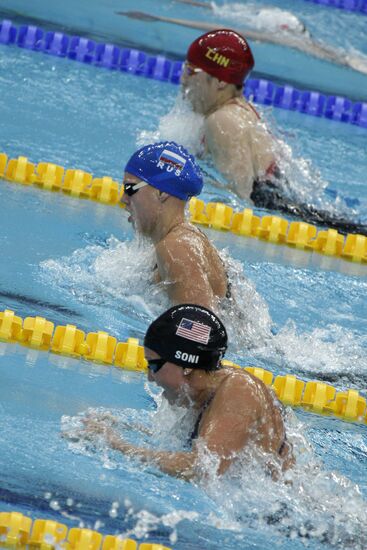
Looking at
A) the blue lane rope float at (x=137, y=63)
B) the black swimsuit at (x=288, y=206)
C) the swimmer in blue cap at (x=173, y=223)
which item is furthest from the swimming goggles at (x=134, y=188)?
the blue lane rope float at (x=137, y=63)

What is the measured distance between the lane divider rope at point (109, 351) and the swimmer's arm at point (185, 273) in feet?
1.36

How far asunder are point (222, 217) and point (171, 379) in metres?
3.02

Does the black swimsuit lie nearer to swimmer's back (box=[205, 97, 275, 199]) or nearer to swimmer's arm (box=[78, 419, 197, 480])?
swimmer's back (box=[205, 97, 275, 199])

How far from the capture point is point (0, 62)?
27.4 feet

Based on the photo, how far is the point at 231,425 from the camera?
350cm

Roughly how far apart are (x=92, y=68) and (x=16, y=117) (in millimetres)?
1456

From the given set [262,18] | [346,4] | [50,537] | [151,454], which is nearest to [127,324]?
[151,454]

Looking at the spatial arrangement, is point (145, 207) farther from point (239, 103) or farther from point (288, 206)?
point (288, 206)

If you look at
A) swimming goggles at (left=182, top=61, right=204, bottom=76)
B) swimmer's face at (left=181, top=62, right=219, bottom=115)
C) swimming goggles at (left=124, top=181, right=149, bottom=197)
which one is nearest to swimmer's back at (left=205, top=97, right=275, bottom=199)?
swimmer's face at (left=181, top=62, right=219, bottom=115)

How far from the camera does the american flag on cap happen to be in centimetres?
357

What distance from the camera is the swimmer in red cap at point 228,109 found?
6266 mm

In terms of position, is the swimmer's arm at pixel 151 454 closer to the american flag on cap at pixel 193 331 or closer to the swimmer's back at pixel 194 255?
the american flag on cap at pixel 193 331

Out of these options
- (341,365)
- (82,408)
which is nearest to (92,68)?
(341,365)

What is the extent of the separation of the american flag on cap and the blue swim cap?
1.20 m
